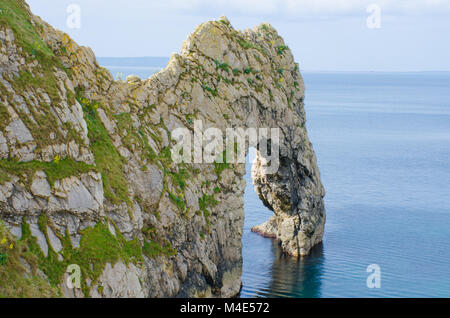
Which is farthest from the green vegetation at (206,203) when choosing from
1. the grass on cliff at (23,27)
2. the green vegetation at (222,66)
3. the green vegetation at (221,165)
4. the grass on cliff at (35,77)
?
the grass on cliff at (23,27)

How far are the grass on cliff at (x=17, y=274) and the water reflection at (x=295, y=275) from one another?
98.9ft

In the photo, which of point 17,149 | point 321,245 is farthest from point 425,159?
point 17,149

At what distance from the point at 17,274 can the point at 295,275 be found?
39.9 meters

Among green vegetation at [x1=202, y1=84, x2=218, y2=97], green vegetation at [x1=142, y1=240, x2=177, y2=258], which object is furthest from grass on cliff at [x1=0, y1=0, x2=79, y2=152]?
green vegetation at [x1=202, y1=84, x2=218, y2=97]

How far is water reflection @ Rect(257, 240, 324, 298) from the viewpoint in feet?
187

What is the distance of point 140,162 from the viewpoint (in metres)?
42.8

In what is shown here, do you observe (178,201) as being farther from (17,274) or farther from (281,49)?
(281,49)

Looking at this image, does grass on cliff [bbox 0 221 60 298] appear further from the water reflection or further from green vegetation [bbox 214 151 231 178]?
the water reflection

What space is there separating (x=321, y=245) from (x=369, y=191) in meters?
32.7

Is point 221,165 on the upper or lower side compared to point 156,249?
upper

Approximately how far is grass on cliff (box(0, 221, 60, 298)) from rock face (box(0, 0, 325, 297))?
3.17 feet

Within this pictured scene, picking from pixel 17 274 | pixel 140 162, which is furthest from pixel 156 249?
pixel 17 274

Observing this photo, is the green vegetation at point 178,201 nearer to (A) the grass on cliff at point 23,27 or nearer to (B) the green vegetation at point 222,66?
(A) the grass on cliff at point 23,27
